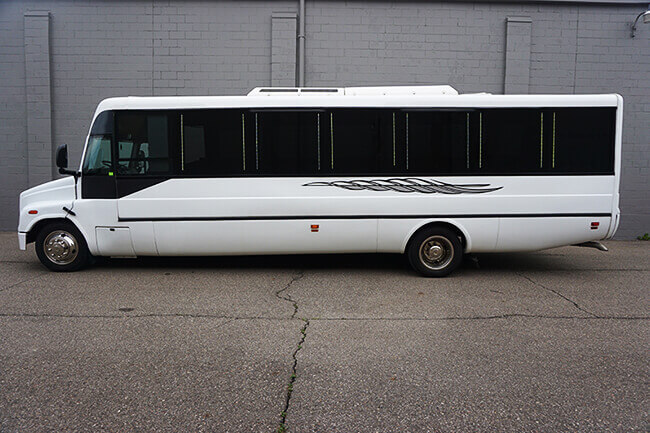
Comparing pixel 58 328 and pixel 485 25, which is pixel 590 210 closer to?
pixel 485 25

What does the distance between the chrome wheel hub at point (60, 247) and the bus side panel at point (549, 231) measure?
246 inches

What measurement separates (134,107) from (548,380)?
636 cm

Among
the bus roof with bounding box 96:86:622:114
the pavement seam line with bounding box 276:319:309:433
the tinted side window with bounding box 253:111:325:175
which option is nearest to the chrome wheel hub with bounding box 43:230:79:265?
the bus roof with bounding box 96:86:622:114

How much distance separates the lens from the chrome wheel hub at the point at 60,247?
757cm

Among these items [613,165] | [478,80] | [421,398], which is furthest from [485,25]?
[421,398]

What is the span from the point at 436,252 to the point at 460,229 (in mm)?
478

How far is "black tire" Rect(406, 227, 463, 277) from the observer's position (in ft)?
24.5

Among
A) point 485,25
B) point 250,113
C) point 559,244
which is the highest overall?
point 485,25

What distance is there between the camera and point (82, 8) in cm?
1148

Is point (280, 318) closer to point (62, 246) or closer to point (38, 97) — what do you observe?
point (62, 246)

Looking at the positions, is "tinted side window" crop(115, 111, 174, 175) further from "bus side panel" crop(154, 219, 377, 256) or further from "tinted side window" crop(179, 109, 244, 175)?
"bus side panel" crop(154, 219, 377, 256)

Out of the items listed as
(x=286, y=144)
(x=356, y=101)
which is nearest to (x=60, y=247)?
(x=286, y=144)

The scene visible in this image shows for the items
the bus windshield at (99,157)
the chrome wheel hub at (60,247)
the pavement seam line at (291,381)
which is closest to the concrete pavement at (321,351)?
the pavement seam line at (291,381)

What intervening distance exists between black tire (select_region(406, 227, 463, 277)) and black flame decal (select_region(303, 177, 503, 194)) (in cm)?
58
